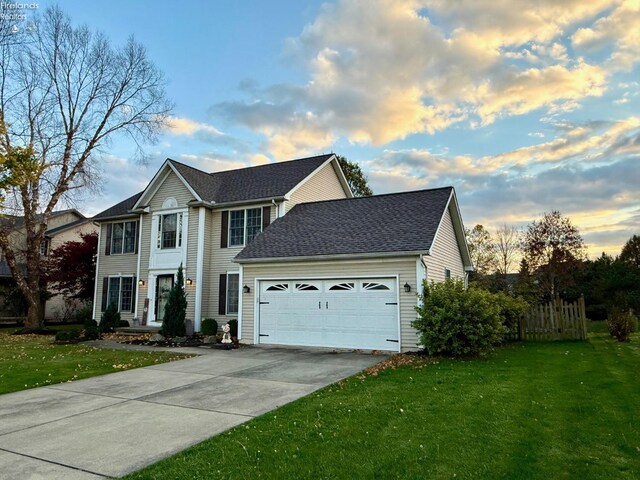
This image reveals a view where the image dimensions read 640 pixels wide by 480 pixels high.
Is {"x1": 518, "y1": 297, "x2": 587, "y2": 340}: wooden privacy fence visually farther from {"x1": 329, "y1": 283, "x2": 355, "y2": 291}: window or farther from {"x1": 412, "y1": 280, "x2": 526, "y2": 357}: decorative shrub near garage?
{"x1": 329, "y1": 283, "x2": 355, "y2": 291}: window

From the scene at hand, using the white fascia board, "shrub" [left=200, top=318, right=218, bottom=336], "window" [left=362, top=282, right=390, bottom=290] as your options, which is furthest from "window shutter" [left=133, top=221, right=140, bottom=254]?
"window" [left=362, top=282, right=390, bottom=290]

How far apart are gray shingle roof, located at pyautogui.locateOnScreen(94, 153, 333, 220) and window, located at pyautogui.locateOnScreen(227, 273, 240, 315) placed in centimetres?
335

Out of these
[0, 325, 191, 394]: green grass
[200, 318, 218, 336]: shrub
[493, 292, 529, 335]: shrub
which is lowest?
[0, 325, 191, 394]: green grass

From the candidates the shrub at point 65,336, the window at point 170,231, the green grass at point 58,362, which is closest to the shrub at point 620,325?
the green grass at point 58,362

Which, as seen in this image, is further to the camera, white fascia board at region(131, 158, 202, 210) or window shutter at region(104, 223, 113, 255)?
window shutter at region(104, 223, 113, 255)

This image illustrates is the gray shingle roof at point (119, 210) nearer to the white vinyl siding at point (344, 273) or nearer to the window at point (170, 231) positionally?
the window at point (170, 231)

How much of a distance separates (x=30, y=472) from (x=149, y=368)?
20.4 feet

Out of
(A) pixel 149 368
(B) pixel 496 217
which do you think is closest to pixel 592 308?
(B) pixel 496 217

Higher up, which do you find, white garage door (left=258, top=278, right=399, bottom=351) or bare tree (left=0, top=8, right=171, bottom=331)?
bare tree (left=0, top=8, right=171, bottom=331)

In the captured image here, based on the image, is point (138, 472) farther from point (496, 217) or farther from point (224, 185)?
point (496, 217)

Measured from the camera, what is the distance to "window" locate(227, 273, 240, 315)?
1723 centimetres

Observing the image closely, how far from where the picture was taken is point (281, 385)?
7.89 meters

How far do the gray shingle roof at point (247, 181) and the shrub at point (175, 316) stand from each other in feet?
15.0

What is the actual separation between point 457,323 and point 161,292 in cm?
1358
